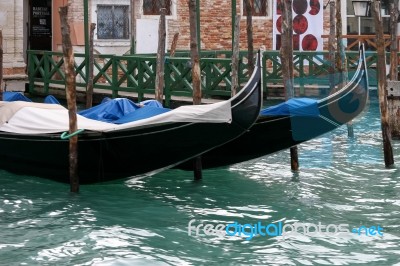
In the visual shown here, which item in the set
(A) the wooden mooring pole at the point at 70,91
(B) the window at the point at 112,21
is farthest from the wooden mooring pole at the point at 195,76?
(B) the window at the point at 112,21

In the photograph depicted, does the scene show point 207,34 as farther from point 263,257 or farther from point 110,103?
point 263,257

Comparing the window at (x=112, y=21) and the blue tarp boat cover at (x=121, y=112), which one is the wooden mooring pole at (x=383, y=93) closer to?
the blue tarp boat cover at (x=121, y=112)

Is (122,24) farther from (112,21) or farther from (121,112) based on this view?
(121,112)

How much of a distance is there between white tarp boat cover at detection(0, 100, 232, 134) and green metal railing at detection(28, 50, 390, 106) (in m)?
3.99

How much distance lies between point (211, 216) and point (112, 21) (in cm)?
953

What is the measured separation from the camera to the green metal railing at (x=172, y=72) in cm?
1397

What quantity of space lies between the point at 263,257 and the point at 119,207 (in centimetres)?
197

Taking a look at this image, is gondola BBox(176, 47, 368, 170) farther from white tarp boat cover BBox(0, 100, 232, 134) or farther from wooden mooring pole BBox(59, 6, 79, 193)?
wooden mooring pole BBox(59, 6, 79, 193)

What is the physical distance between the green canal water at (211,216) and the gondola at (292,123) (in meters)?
0.26

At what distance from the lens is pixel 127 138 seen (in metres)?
8.67

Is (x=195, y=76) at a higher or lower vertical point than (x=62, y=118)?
higher

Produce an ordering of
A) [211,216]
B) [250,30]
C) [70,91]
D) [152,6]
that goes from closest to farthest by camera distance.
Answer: [211,216] < [70,91] < [250,30] < [152,6]

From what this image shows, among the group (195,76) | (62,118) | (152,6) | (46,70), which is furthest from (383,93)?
(152,6)

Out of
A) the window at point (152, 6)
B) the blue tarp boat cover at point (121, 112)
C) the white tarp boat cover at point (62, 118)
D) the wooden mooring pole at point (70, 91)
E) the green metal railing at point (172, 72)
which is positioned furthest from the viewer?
the window at point (152, 6)
